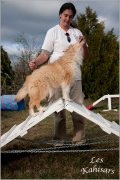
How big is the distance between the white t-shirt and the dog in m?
0.16

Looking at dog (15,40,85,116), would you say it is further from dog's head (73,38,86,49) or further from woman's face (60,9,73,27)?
woman's face (60,9,73,27)

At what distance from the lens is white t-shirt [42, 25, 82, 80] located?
4.41 metres

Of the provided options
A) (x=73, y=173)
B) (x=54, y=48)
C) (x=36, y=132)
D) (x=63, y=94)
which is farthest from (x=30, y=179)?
(x=36, y=132)

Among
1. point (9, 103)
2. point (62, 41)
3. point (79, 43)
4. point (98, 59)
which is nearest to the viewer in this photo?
Answer: point (79, 43)

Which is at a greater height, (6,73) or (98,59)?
(98,59)

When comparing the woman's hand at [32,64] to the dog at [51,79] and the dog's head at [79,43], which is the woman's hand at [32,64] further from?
the dog's head at [79,43]

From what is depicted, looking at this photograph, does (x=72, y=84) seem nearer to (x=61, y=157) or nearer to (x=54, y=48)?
(x=54, y=48)

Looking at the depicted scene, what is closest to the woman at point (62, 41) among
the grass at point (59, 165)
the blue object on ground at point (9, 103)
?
the grass at point (59, 165)

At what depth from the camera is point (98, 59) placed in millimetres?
13109

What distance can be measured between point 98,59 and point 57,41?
8.84 meters

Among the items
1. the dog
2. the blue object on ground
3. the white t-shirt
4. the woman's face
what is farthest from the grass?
the blue object on ground

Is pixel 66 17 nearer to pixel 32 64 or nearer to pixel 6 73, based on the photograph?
pixel 32 64

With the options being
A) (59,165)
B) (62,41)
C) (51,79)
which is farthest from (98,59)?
(59,165)

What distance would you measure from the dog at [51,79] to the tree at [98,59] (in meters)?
8.75
